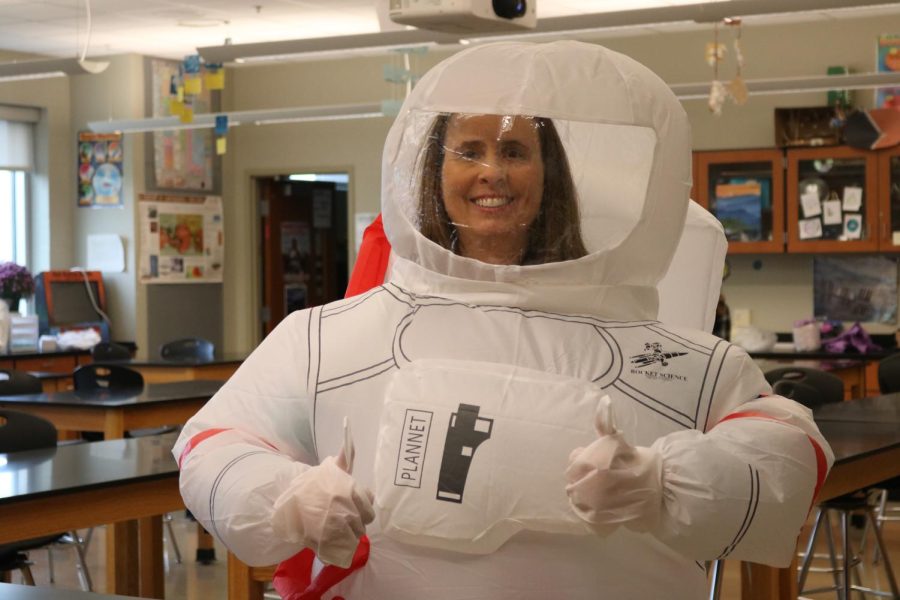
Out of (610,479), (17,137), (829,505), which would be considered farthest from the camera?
(17,137)

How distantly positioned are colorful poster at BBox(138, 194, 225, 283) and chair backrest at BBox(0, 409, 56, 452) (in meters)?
5.75

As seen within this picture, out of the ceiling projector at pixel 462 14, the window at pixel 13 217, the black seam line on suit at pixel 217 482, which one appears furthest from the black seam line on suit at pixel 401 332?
the window at pixel 13 217

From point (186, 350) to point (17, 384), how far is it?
237 cm

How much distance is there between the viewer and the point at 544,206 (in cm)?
177

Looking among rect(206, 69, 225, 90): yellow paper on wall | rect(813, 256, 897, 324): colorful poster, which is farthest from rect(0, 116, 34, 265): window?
rect(813, 256, 897, 324): colorful poster

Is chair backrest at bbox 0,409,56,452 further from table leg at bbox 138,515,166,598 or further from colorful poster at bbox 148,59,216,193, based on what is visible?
colorful poster at bbox 148,59,216,193

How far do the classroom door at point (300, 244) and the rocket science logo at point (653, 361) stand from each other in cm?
824

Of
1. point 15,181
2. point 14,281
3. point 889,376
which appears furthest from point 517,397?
point 15,181

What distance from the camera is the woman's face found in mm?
1739

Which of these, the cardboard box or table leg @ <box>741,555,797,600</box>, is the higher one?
the cardboard box

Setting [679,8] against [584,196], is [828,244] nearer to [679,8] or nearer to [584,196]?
[679,8]

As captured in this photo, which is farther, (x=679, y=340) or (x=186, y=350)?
(x=186, y=350)

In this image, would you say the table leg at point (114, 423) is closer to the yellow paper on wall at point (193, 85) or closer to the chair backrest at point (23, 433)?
the chair backrest at point (23, 433)

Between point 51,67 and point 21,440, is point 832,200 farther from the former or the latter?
point 21,440
